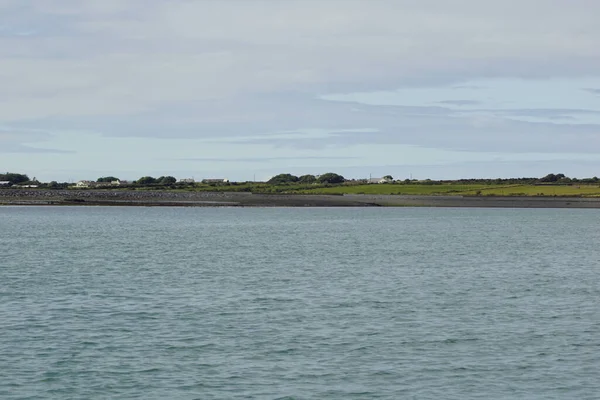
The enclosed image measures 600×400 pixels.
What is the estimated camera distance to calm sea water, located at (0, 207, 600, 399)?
2409 centimetres

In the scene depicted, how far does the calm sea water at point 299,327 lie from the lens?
949 inches

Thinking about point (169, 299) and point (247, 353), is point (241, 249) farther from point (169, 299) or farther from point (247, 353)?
point (247, 353)

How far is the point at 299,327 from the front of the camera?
32469 mm

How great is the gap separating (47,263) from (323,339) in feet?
116

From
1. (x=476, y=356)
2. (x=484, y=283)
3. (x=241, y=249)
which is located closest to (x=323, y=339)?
(x=476, y=356)

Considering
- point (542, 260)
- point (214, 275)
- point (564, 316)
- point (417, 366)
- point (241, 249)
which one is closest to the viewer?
point (417, 366)

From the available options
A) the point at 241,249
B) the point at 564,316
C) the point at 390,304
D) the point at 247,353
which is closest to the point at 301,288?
the point at 390,304

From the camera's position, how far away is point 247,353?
91.3ft

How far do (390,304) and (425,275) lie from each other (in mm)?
14151

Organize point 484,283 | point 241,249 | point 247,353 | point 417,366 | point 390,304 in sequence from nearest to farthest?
1. point 417,366
2. point 247,353
3. point 390,304
4. point 484,283
5. point 241,249

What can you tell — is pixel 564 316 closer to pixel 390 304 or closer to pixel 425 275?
pixel 390 304

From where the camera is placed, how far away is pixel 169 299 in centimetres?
4066

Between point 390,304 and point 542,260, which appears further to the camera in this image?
point 542,260

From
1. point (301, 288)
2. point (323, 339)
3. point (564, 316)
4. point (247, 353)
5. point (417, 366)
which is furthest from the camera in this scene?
point (301, 288)
